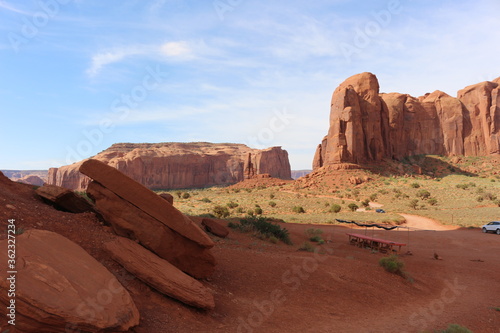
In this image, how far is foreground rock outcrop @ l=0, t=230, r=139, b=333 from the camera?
186 inches

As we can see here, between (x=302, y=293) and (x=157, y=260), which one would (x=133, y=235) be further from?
(x=302, y=293)

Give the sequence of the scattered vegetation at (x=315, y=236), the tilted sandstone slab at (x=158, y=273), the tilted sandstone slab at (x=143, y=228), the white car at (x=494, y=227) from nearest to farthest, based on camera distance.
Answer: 1. the tilted sandstone slab at (x=158, y=273)
2. the tilted sandstone slab at (x=143, y=228)
3. the scattered vegetation at (x=315, y=236)
4. the white car at (x=494, y=227)

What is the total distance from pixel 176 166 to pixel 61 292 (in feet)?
401

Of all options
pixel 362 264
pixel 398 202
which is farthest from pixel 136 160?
pixel 362 264

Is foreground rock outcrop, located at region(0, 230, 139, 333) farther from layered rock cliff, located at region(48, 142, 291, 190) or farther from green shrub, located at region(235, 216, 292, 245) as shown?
layered rock cliff, located at region(48, 142, 291, 190)

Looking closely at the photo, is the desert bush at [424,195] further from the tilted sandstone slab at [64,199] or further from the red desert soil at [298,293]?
the tilted sandstone slab at [64,199]

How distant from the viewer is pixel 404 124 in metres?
89.1

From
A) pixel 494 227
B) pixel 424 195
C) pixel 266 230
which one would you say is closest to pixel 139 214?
pixel 266 230

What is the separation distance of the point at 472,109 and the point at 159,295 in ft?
352

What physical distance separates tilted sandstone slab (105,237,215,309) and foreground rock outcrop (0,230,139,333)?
88cm

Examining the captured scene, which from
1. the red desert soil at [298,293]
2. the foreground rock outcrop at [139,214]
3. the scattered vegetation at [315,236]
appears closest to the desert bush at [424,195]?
the scattered vegetation at [315,236]

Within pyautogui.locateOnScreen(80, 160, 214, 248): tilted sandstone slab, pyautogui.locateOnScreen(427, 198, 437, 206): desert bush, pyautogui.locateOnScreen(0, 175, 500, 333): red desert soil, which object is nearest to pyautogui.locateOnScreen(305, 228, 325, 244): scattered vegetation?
pyautogui.locateOnScreen(0, 175, 500, 333): red desert soil

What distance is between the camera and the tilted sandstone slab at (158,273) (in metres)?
6.95

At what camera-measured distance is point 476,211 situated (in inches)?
1403
